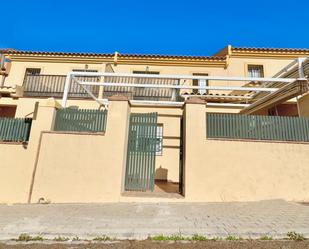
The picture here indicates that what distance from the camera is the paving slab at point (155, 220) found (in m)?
3.71

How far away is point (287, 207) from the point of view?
550 centimetres

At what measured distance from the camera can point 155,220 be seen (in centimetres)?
447

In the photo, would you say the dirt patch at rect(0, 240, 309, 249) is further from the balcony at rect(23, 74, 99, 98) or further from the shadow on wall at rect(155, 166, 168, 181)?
the balcony at rect(23, 74, 99, 98)

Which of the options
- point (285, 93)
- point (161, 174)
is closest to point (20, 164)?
point (161, 174)

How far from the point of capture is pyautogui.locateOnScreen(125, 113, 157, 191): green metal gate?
22.6 ft

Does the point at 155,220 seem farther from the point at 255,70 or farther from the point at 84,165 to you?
the point at 255,70

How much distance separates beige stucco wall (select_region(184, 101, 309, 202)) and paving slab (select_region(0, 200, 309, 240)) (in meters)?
0.46

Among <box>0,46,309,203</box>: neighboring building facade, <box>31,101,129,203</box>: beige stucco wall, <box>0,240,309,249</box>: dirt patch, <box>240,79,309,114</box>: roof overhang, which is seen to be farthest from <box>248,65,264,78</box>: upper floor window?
<box>0,240,309,249</box>: dirt patch

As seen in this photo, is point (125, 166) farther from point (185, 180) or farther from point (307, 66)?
point (307, 66)

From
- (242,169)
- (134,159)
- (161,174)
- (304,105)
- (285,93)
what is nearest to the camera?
(242,169)

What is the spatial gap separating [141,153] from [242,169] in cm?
328

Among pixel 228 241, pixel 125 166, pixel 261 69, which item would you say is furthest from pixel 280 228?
pixel 261 69

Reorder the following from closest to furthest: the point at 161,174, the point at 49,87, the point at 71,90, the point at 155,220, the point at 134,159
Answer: the point at 155,220 < the point at 134,159 < the point at 161,174 < the point at 71,90 < the point at 49,87

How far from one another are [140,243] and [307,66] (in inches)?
277
